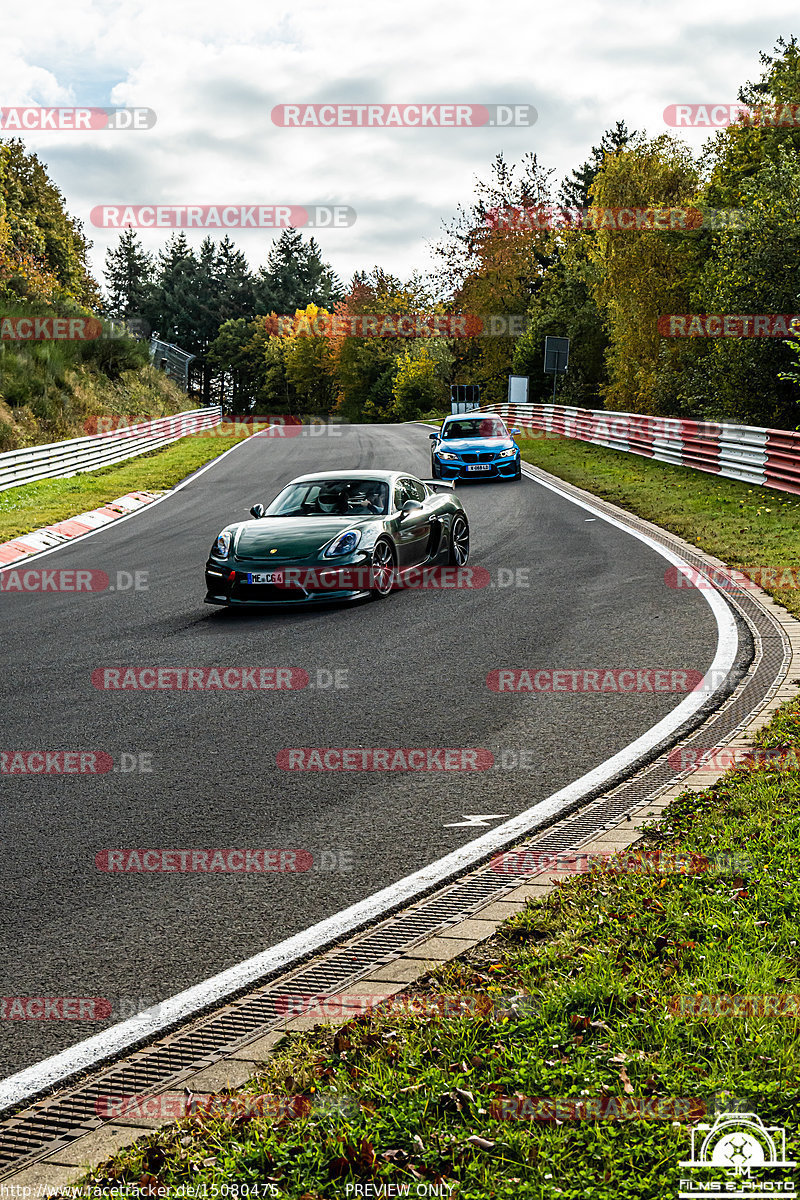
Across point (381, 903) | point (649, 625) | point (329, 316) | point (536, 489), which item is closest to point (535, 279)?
point (329, 316)

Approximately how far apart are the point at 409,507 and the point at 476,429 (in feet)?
46.3

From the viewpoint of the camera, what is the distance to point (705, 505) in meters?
18.4

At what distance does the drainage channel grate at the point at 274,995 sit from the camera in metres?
3.22

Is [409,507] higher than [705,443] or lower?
lower

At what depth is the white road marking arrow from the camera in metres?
5.50

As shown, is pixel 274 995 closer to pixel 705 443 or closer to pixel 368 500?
pixel 368 500

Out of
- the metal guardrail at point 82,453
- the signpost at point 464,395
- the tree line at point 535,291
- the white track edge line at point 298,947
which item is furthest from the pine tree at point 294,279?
the white track edge line at point 298,947

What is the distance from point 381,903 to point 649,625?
19.7ft

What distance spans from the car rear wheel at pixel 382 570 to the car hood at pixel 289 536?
1.06 feet

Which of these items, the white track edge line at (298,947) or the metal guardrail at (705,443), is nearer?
the white track edge line at (298,947)

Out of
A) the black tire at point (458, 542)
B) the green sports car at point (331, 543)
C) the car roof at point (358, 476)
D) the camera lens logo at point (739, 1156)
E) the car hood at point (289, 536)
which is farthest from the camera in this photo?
the black tire at point (458, 542)

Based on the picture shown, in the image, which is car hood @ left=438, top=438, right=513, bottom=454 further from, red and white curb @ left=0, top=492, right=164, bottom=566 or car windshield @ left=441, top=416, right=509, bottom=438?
red and white curb @ left=0, top=492, right=164, bottom=566

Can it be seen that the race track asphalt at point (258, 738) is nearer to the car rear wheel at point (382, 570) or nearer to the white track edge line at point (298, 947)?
the white track edge line at point (298, 947)

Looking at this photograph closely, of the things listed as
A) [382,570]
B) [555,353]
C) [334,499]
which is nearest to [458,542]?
[334,499]
